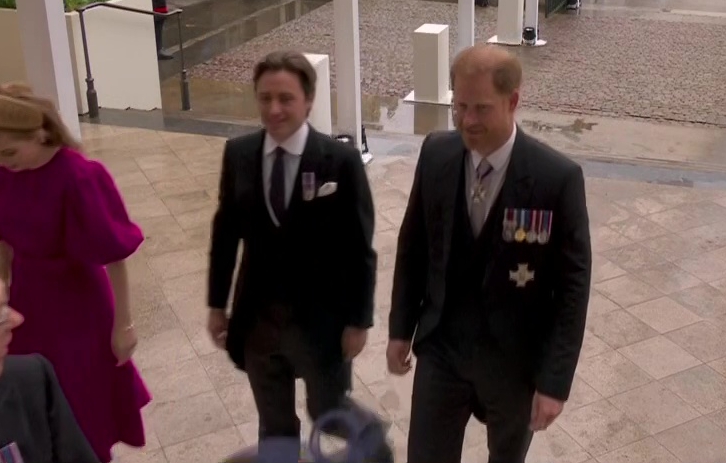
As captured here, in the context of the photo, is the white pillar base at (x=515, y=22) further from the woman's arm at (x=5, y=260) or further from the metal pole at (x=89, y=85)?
the woman's arm at (x=5, y=260)

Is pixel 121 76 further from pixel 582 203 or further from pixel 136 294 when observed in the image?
pixel 582 203

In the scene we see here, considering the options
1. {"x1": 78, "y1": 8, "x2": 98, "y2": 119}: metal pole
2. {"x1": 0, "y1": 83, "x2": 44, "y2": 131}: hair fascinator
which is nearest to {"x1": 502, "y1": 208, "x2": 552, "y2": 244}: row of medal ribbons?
{"x1": 0, "y1": 83, "x2": 44, "y2": 131}: hair fascinator

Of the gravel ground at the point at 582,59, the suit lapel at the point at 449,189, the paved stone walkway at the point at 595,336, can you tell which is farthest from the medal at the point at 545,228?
the gravel ground at the point at 582,59

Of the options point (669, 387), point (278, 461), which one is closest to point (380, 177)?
point (669, 387)

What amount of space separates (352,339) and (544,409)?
2.30 feet

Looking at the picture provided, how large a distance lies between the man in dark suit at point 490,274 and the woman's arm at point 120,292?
0.91 meters

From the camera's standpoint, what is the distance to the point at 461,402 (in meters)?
3.14

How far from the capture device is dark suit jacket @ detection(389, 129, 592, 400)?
9.45 feet

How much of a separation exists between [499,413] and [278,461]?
0.75 meters

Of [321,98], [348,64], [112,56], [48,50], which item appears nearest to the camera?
[48,50]

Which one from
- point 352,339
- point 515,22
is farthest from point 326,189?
point 515,22

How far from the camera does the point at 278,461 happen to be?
2844 mm

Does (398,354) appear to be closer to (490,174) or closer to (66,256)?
(490,174)

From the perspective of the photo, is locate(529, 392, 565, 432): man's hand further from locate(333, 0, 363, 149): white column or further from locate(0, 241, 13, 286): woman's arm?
locate(333, 0, 363, 149): white column
